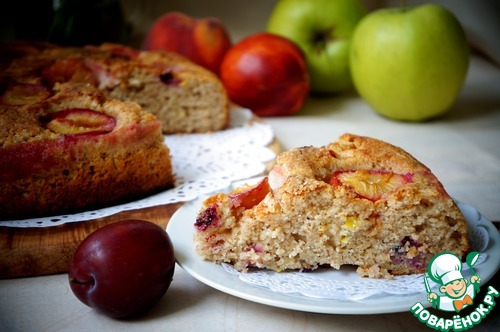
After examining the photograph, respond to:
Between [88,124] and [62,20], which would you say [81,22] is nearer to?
[62,20]

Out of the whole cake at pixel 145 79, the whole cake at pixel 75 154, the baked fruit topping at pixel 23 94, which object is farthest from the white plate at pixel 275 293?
the whole cake at pixel 145 79

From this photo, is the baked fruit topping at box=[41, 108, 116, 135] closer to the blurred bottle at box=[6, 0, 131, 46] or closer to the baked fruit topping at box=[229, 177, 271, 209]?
the baked fruit topping at box=[229, 177, 271, 209]

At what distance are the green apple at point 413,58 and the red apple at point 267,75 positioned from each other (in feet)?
1.11

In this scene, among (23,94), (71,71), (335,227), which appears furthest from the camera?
(71,71)

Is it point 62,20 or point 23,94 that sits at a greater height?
point 62,20

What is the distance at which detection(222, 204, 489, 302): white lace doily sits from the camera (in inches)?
61.3

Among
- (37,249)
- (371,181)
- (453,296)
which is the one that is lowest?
(37,249)

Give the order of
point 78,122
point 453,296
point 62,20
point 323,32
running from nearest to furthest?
point 453,296
point 78,122
point 62,20
point 323,32

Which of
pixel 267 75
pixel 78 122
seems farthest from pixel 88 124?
pixel 267 75

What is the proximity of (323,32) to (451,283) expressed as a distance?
2.32m

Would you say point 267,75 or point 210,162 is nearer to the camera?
point 210,162

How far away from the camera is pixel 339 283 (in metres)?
1.64

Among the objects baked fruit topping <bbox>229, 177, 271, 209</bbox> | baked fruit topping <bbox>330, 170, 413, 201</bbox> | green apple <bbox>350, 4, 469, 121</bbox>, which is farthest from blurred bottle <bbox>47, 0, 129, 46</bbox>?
baked fruit topping <bbox>330, 170, 413, 201</bbox>

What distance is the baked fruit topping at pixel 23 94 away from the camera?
8.20ft
